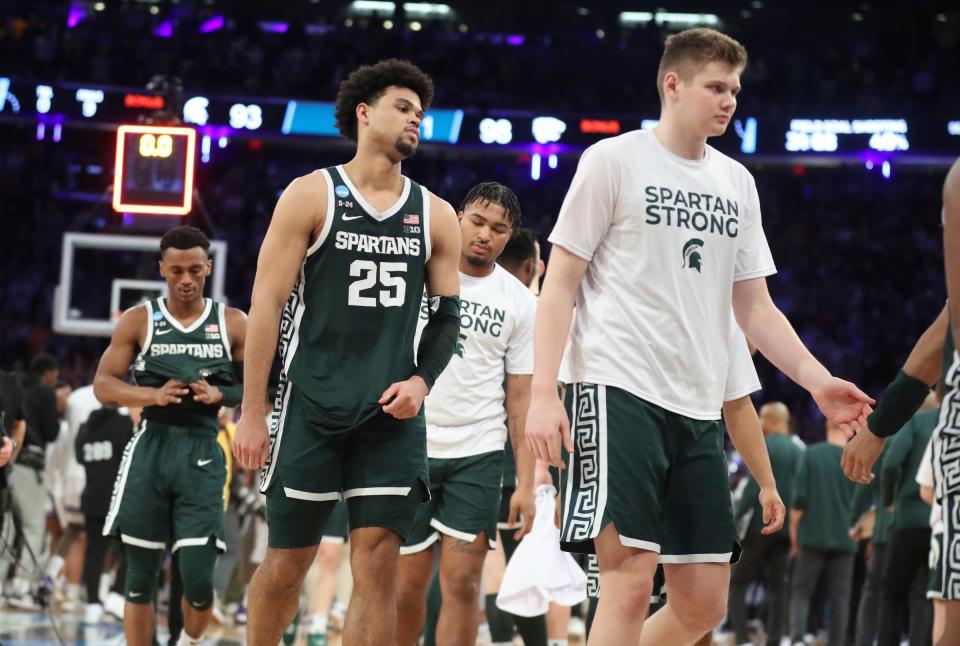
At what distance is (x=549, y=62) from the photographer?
92.6ft

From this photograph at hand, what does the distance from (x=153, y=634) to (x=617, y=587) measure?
374 cm

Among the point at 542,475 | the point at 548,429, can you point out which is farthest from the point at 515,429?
the point at 548,429

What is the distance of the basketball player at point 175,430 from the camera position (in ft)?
22.9

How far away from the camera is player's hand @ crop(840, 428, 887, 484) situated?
409 cm

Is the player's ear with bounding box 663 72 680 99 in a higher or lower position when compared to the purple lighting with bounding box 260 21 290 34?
lower

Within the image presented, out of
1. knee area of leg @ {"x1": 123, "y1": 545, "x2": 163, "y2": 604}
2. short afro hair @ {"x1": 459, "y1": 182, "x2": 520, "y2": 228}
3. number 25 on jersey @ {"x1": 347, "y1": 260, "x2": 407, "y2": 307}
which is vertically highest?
short afro hair @ {"x1": 459, "y1": 182, "x2": 520, "y2": 228}

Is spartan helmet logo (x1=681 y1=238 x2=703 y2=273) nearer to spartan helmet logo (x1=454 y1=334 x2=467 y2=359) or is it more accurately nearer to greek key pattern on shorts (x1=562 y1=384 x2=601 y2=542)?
greek key pattern on shorts (x1=562 y1=384 x2=601 y2=542)

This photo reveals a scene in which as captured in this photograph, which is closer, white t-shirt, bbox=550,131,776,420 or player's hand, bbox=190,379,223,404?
white t-shirt, bbox=550,131,776,420

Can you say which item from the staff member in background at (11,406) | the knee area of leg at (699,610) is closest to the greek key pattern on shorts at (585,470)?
the knee area of leg at (699,610)

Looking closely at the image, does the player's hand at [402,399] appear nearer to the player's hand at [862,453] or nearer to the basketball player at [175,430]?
the player's hand at [862,453]

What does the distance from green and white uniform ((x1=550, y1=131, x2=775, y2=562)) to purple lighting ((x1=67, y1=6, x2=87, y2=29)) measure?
25.0m

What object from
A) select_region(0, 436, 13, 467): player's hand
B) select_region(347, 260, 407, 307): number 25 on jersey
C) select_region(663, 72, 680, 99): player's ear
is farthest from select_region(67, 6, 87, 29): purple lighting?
select_region(663, 72, 680, 99): player's ear

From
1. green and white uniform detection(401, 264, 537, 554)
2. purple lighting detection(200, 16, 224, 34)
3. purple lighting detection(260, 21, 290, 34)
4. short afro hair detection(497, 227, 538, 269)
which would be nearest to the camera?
green and white uniform detection(401, 264, 537, 554)

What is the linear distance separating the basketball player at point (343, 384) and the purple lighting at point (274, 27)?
79.2 ft
